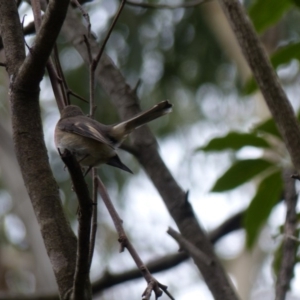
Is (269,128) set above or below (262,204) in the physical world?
above

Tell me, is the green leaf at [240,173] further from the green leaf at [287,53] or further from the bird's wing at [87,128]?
the bird's wing at [87,128]

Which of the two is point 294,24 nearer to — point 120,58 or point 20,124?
point 120,58

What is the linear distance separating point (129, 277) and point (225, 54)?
6.37 metres

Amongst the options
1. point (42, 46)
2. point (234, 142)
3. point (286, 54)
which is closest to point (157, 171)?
point (234, 142)

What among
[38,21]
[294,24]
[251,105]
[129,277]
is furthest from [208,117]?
[38,21]

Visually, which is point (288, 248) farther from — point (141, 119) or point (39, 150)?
point (39, 150)

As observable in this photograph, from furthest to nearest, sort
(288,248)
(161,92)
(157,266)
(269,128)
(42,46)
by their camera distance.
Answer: (161,92)
(157,266)
(269,128)
(288,248)
(42,46)

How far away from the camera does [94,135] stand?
2428 mm

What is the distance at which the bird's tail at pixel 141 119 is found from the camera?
246 centimetres

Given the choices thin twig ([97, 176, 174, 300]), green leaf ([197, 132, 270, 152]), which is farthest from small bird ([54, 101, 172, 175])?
green leaf ([197, 132, 270, 152])

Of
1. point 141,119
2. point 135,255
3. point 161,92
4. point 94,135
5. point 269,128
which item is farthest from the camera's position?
point 161,92

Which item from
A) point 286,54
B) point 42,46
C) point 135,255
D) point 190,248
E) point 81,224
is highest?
point 42,46

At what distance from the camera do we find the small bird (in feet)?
7.97

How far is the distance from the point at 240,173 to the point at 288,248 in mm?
755
